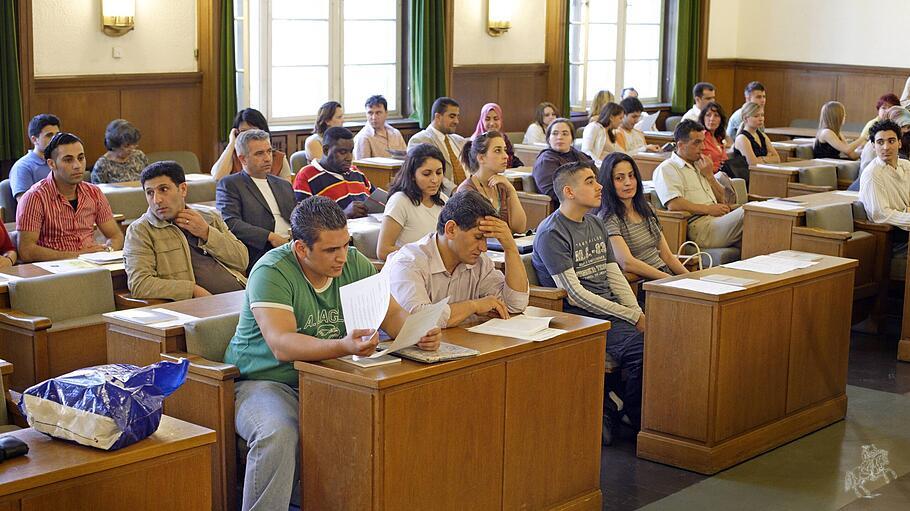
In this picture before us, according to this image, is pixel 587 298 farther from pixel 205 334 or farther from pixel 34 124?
pixel 34 124

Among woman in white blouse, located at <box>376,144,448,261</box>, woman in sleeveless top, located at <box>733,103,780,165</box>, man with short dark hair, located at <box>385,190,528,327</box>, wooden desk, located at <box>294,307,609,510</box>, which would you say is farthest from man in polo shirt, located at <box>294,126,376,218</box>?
woman in sleeveless top, located at <box>733,103,780,165</box>

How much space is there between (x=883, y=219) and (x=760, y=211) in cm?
74

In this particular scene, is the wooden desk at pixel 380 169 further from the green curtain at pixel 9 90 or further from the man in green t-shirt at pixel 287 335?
the man in green t-shirt at pixel 287 335

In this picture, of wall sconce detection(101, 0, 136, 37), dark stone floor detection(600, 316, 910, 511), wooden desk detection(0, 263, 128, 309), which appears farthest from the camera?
wall sconce detection(101, 0, 136, 37)

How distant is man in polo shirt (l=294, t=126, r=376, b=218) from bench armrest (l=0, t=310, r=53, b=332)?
91.6 inches

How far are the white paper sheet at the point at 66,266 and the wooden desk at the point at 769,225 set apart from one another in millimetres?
3689

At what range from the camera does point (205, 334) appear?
3824mm

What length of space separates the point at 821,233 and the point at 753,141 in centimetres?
305

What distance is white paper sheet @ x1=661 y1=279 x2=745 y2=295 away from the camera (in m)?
4.52

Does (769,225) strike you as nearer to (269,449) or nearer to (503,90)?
(269,449)

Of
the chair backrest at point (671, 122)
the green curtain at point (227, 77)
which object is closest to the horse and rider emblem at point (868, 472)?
the green curtain at point (227, 77)

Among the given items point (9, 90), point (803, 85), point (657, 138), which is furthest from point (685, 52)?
point (9, 90)

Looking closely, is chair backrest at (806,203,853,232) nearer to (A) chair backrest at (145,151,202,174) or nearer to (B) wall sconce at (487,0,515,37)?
(A) chair backrest at (145,151,202,174)

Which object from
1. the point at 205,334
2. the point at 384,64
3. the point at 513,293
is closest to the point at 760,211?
the point at 513,293
